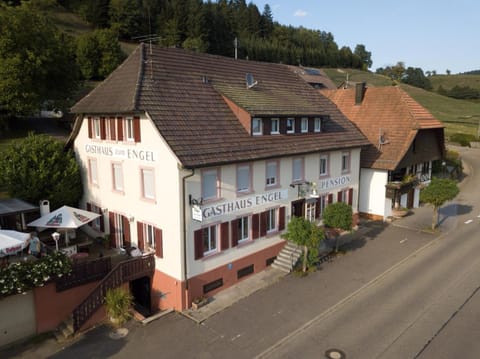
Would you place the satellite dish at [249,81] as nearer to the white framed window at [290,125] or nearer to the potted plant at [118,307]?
the white framed window at [290,125]

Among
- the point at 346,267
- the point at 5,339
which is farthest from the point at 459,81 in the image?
the point at 5,339

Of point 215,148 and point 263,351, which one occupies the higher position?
point 215,148

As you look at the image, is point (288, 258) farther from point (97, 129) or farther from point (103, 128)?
point (97, 129)

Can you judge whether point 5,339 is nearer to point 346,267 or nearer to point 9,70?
point 346,267

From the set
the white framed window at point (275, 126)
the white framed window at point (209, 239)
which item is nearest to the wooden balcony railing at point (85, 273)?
the white framed window at point (209, 239)

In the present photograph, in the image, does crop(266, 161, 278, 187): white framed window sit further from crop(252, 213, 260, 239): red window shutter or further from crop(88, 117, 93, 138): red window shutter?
crop(88, 117, 93, 138): red window shutter

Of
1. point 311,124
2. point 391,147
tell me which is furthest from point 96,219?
point 391,147
